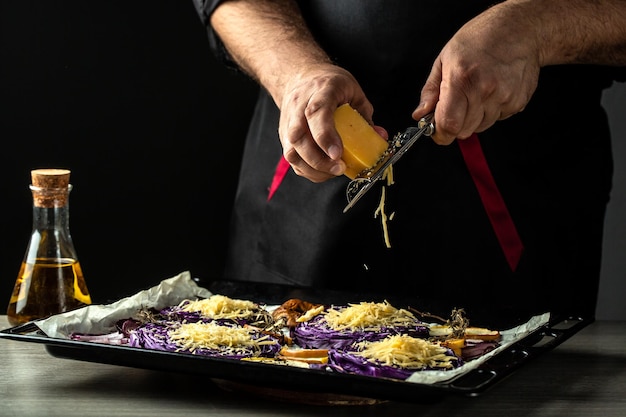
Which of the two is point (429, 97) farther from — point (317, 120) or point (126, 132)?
point (126, 132)

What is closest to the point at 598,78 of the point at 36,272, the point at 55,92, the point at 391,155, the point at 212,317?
the point at 391,155

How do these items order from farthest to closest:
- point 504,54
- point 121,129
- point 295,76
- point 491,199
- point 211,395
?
1. point 121,129
2. point 491,199
3. point 295,76
4. point 504,54
5. point 211,395

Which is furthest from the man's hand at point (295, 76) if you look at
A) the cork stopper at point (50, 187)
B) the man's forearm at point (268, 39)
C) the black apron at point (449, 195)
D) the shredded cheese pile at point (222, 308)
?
the cork stopper at point (50, 187)

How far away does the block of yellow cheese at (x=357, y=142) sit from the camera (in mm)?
1381

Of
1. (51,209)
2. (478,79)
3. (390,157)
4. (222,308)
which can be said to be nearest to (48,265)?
(51,209)

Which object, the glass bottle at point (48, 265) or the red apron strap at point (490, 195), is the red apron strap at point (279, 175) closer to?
the red apron strap at point (490, 195)

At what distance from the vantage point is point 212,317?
1.48 m

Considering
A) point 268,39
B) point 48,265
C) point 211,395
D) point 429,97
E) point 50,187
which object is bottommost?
point 211,395

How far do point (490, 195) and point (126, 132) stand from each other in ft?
3.41

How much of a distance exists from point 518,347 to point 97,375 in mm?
539

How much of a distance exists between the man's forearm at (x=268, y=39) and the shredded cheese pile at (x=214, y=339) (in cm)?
49

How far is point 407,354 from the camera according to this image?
1.23 metres

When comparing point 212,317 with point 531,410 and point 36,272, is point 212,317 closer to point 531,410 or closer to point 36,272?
point 36,272

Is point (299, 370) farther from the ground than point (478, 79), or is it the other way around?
point (478, 79)
